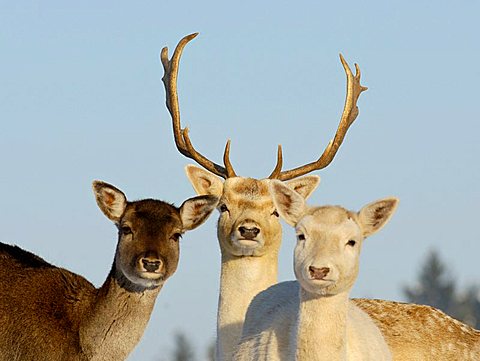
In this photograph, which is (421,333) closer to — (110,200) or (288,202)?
(288,202)

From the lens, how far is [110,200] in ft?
36.8

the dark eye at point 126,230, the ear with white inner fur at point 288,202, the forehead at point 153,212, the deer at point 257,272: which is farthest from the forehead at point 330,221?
the dark eye at point 126,230

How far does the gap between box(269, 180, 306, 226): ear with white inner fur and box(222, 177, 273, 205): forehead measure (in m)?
2.04

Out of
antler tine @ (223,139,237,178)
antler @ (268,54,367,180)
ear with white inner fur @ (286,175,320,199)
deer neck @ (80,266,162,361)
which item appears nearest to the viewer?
deer neck @ (80,266,162,361)

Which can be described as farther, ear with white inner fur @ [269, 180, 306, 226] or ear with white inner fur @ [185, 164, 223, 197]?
ear with white inner fur @ [185, 164, 223, 197]

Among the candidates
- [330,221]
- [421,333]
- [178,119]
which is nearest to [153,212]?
[330,221]

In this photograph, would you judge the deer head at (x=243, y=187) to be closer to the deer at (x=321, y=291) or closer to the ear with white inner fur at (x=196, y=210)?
the ear with white inner fur at (x=196, y=210)

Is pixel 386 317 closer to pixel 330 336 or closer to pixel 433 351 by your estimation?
pixel 433 351

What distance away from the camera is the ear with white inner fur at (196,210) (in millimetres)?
11227

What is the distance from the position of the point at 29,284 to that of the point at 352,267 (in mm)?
2886

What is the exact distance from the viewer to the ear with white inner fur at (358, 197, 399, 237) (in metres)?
9.71

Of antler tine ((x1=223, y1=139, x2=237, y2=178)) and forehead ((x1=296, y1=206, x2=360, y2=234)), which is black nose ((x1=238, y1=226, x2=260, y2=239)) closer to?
antler tine ((x1=223, y1=139, x2=237, y2=178))

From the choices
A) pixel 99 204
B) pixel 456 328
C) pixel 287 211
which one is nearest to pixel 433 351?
pixel 456 328

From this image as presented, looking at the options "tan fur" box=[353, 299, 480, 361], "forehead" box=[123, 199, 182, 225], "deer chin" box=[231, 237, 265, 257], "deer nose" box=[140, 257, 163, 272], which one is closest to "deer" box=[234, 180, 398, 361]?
"tan fur" box=[353, 299, 480, 361]
